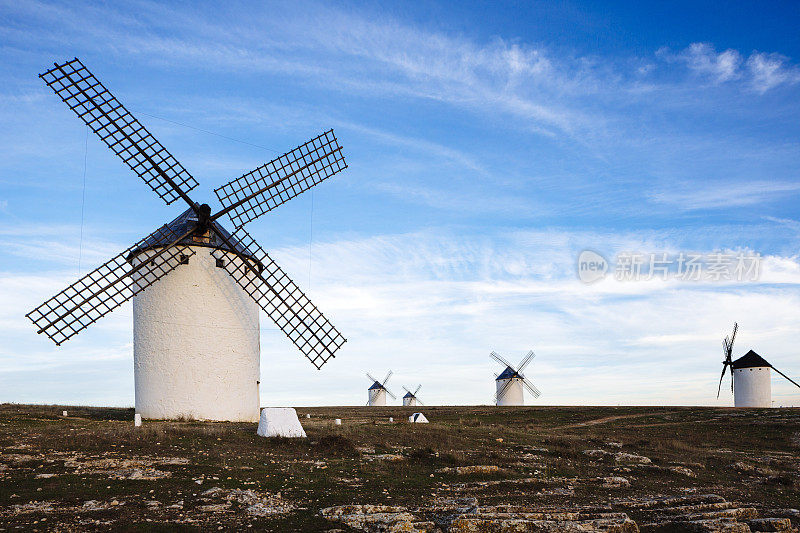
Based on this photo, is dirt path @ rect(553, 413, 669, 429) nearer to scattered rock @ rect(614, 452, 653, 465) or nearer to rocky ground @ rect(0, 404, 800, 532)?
rocky ground @ rect(0, 404, 800, 532)

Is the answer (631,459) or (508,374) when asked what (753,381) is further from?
(631,459)

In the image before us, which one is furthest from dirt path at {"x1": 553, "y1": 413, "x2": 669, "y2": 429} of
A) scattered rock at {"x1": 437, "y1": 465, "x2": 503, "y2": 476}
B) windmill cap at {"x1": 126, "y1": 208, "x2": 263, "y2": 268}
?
windmill cap at {"x1": 126, "y1": 208, "x2": 263, "y2": 268}

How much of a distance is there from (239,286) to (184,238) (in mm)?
3356

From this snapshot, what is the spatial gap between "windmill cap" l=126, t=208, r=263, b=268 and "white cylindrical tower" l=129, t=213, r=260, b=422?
0.72 ft

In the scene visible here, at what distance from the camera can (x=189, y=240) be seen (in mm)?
28688

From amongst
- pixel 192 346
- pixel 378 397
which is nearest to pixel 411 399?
pixel 378 397

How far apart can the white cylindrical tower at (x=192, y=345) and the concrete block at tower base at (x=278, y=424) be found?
6.58m

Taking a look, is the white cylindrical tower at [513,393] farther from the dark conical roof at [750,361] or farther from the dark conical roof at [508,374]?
the dark conical roof at [750,361]

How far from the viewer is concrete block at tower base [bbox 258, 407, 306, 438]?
2226 centimetres

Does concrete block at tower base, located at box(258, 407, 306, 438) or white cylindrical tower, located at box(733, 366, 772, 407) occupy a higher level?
concrete block at tower base, located at box(258, 407, 306, 438)

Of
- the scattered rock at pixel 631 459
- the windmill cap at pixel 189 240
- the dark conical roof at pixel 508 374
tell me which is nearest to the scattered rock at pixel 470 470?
the scattered rock at pixel 631 459

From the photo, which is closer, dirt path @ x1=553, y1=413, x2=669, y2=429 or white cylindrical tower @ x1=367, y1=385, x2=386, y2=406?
dirt path @ x1=553, y1=413, x2=669, y2=429

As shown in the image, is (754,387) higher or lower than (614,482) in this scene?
lower

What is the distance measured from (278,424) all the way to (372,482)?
6.75m
